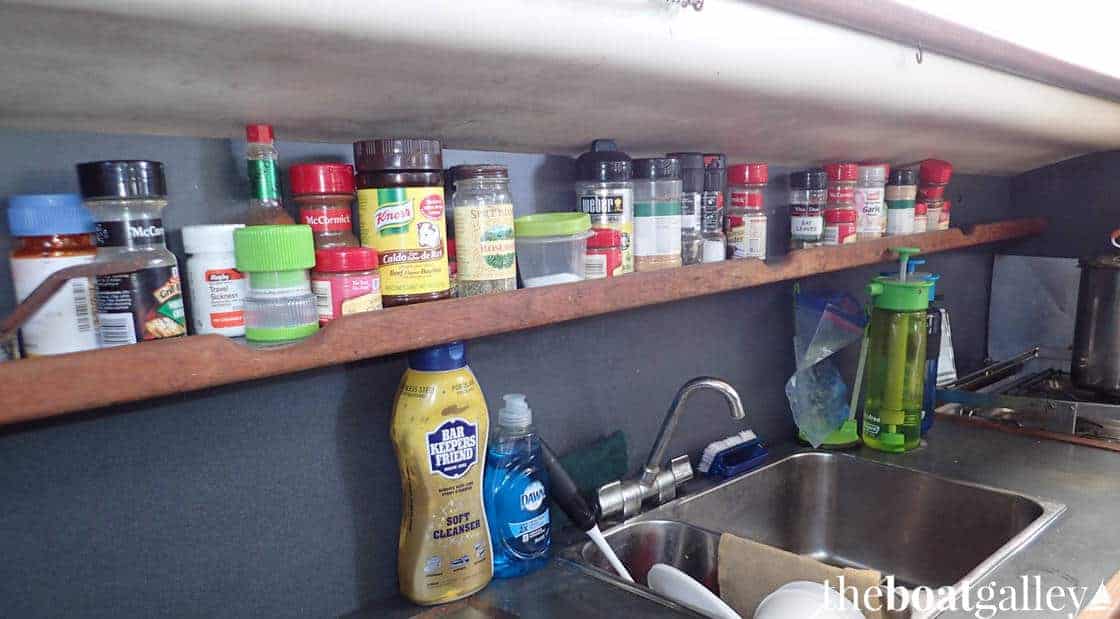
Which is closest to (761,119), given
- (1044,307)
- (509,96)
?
(509,96)

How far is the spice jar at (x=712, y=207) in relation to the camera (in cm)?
110

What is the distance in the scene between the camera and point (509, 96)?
0.78 m

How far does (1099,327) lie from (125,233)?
1944 millimetres

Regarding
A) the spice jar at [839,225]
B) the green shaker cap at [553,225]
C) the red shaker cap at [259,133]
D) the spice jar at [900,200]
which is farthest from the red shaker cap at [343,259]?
the spice jar at [900,200]

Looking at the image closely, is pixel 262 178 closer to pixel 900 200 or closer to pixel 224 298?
pixel 224 298

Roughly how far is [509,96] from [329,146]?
22 cm

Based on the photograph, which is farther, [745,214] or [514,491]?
[745,214]

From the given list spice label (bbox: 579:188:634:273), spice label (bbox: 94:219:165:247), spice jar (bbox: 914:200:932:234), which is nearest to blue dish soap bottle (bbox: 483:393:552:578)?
spice label (bbox: 579:188:634:273)

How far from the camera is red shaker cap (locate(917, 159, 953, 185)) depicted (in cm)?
153

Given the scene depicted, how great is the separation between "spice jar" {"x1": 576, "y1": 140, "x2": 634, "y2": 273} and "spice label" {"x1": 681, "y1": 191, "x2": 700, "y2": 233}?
0.40 ft

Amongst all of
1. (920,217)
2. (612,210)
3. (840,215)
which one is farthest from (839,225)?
(612,210)

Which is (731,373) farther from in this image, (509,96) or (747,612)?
(509,96)

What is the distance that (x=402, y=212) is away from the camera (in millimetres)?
731

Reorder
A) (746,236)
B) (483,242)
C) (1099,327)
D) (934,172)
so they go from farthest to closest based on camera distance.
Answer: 1. (1099,327)
2. (934,172)
3. (746,236)
4. (483,242)
